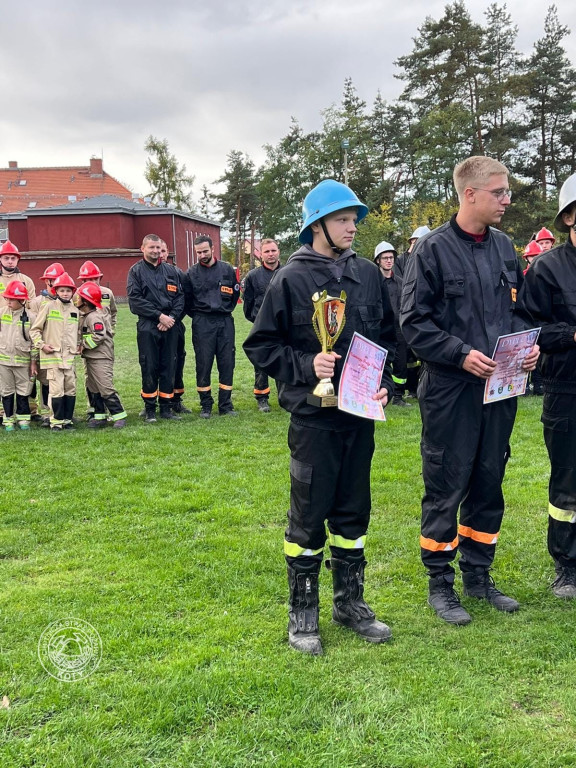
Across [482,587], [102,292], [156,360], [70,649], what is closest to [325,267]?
[482,587]

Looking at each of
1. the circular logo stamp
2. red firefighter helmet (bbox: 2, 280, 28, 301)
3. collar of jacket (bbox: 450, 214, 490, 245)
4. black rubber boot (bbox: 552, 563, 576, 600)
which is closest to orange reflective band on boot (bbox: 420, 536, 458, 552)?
black rubber boot (bbox: 552, 563, 576, 600)

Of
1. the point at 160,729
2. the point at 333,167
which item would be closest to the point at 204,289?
the point at 160,729

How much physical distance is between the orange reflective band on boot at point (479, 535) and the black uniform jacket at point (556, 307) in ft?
3.40

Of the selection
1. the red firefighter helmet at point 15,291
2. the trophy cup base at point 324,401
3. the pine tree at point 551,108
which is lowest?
the trophy cup base at point 324,401

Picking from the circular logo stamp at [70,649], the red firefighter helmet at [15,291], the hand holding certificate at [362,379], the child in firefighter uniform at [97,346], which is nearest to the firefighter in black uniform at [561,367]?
the hand holding certificate at [362,379]

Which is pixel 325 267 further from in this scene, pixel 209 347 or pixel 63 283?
pixel 209 347

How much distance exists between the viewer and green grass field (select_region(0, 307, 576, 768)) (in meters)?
2.92

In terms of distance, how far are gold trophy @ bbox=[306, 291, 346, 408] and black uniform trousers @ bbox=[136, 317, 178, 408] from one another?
664 cm

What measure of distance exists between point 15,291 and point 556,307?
750 cm

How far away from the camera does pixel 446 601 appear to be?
13.5 feet

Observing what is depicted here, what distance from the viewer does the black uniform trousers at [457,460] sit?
3977 mm

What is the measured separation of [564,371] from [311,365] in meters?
1.80

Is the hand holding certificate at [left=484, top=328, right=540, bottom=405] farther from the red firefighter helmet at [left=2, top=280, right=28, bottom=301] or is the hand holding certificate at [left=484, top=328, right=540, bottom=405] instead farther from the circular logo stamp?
the red firefighter helmet at [left=2, top=280, right=28, bottom=301]

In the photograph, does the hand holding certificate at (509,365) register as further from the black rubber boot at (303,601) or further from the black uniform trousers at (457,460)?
the black rubber boot at (303,601)
